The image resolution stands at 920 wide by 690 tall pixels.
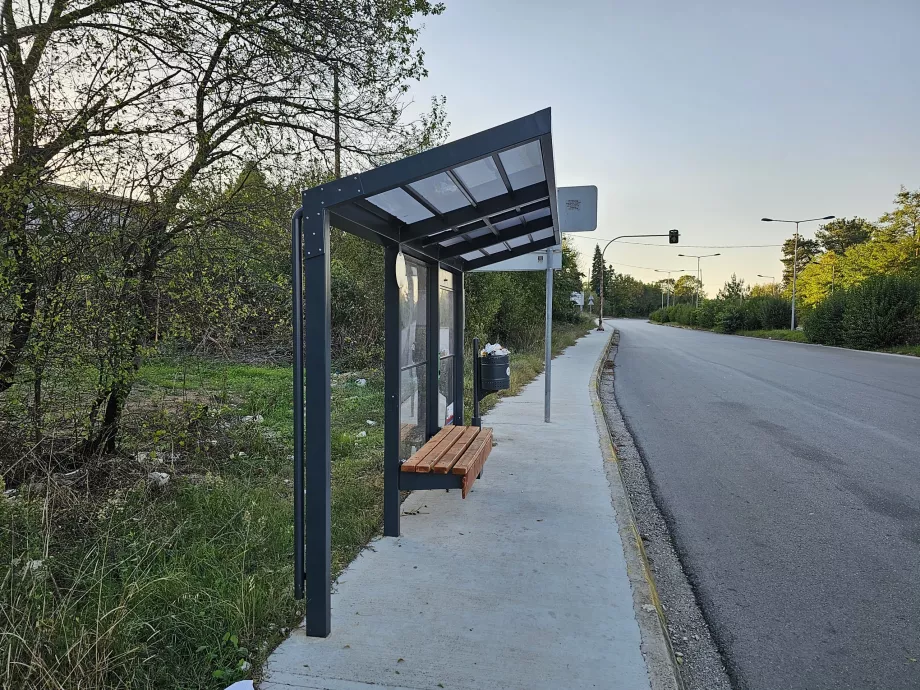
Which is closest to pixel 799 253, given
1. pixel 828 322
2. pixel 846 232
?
pixel 846 232

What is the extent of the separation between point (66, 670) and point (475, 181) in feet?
10.9

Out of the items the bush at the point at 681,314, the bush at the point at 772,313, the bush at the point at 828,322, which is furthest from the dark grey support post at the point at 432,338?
the bush at the point at 681,314

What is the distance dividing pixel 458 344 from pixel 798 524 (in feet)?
11.6

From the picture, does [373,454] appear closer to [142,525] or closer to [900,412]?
[142,525]

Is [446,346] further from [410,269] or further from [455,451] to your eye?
[455,451]

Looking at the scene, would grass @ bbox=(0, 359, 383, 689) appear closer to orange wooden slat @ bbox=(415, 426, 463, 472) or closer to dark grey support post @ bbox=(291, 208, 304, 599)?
dark grey support post @ bbox=(291, 208, 304, 599)

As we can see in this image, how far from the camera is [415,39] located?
6902 millimetres

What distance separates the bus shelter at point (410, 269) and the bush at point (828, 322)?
2781cm

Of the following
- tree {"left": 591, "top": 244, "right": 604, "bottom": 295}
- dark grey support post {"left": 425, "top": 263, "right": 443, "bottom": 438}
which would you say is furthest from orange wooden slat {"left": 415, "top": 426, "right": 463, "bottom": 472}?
tree {"left": 591, "top": 244, "right": 604, "bottom": 295}

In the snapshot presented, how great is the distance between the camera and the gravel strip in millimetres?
2883

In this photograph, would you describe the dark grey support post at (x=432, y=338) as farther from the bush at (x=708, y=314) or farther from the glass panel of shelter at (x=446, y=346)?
the bush at (x=708, y=314)

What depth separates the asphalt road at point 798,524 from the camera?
3059mm

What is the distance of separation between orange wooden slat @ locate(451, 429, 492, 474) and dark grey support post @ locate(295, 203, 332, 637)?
4.71 feet

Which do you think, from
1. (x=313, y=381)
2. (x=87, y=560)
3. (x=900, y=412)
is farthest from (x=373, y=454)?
(x=900, y=412)
